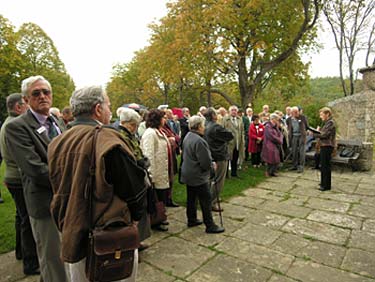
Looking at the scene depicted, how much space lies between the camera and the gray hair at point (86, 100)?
5.75 feet

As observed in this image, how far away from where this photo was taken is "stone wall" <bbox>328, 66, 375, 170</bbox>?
1756 cm

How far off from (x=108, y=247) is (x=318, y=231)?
3.74m

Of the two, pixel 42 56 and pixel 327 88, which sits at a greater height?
pixel 42 56

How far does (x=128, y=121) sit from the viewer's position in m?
3.25

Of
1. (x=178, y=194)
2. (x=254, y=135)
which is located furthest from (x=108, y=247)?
(x=254, y=135)

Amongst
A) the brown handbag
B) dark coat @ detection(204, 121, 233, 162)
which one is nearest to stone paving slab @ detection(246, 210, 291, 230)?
dark coat @ detection(204, 121, 233, 162)

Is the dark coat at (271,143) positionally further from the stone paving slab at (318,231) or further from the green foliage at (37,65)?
the green foliage at (37,65)

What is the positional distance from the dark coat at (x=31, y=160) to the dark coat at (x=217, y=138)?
3015mm

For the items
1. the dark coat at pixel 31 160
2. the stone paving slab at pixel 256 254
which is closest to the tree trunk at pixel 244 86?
the stone paving slab at pixel 256 254

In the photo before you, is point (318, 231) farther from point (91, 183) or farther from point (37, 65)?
point (37, 65)

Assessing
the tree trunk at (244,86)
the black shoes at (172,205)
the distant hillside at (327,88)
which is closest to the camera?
the black shoes at (172,205)

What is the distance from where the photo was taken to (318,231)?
4211mm

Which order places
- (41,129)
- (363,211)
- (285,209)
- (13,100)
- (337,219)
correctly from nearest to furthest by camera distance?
(41,129)
(13,100)
(337,219)
(363,211)
(285,209)

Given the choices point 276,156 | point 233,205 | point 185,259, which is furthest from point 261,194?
point 185,259
